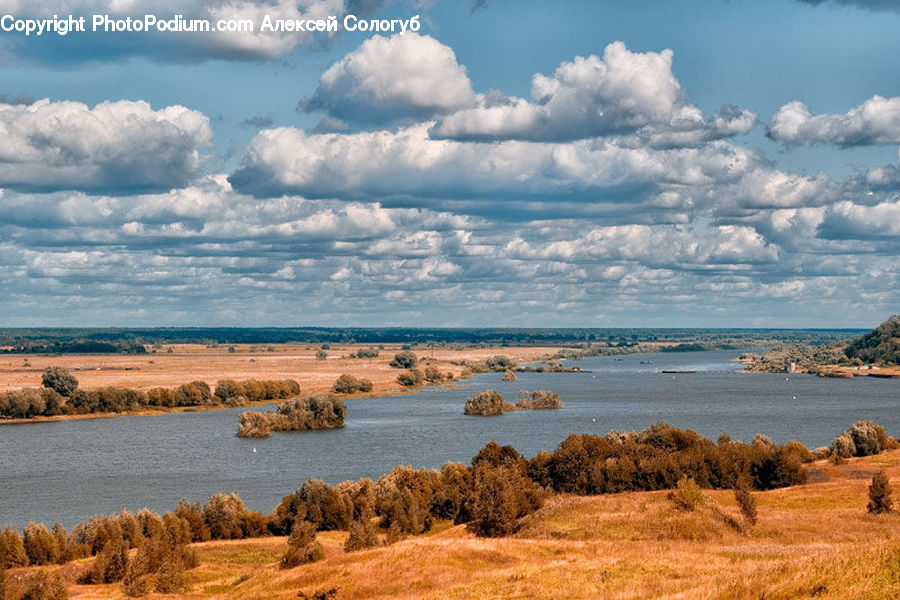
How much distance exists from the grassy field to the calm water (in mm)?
25751

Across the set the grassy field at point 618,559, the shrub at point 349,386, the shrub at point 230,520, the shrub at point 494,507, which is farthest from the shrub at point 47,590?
the shrub at point 349,386

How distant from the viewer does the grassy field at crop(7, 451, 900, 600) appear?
94.6 ft

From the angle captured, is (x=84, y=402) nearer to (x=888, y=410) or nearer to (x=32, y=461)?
(x=32, y=461)

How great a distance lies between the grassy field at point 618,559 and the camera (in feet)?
94.6

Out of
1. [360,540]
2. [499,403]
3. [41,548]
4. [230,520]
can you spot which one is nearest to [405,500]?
[230,520]

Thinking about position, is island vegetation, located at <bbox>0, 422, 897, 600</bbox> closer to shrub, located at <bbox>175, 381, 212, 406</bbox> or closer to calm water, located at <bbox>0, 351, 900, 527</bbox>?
calm water, located at <bbox>0, 351, 900, 527</bbox>

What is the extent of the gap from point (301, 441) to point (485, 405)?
A: 34.7 meters

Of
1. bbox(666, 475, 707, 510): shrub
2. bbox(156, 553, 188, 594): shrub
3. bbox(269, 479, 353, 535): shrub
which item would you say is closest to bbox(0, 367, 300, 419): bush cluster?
bbox(269, 479, 353, 535): shrub

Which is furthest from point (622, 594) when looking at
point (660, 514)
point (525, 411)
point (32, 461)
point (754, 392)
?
point (754, 392)

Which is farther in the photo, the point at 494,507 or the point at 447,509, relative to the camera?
the point at 447,509

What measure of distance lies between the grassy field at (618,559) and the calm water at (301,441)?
84.5 ft

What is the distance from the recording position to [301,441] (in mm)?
127375

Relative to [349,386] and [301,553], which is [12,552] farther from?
[349,386]

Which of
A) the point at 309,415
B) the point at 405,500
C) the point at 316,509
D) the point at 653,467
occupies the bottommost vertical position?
the point at 316,509
